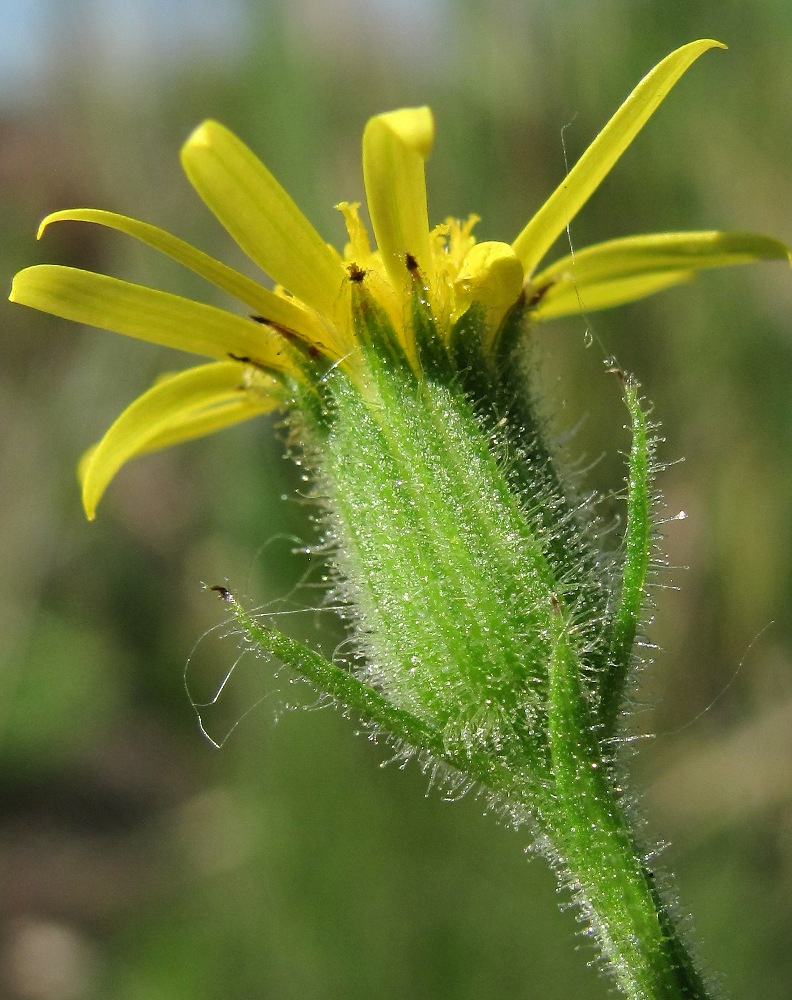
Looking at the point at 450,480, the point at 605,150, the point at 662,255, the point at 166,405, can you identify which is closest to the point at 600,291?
the point at 662,255

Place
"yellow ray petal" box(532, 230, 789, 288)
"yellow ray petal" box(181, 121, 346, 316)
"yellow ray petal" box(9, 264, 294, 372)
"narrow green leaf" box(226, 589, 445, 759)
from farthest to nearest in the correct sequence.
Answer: "yellow ray petal" box(532, 230, 789, 288) < "yellow ray petal" box(9, 264, 294, 372) < "yellow ray petal" box(181, 121, 346, 316) < "narrow green leaf" box(226, 589, 445, 759)

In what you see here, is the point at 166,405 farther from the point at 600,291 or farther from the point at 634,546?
the point at 634,546

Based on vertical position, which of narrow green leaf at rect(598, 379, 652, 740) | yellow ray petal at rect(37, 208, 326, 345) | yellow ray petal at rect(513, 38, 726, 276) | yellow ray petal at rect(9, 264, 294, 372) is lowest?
narrow green leaf at rect(598, 379, 652, 740)

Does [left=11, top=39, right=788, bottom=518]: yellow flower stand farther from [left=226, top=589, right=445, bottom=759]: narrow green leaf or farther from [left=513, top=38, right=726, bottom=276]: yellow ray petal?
[left=226, top=589, right=445, bottom=759]: narrow green leaf

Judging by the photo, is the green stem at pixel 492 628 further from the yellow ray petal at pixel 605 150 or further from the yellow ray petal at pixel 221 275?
the yellow ray petal at pixel 605 150

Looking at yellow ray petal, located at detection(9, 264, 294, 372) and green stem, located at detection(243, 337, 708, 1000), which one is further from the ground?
yellow ray petal, located at detection(9, 264, 294, 372)

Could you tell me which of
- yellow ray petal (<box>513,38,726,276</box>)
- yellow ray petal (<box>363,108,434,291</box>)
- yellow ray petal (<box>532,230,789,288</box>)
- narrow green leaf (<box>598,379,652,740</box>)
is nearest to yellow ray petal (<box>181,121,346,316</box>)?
yellow ray petal (<box>363,108,434,291</box>)
